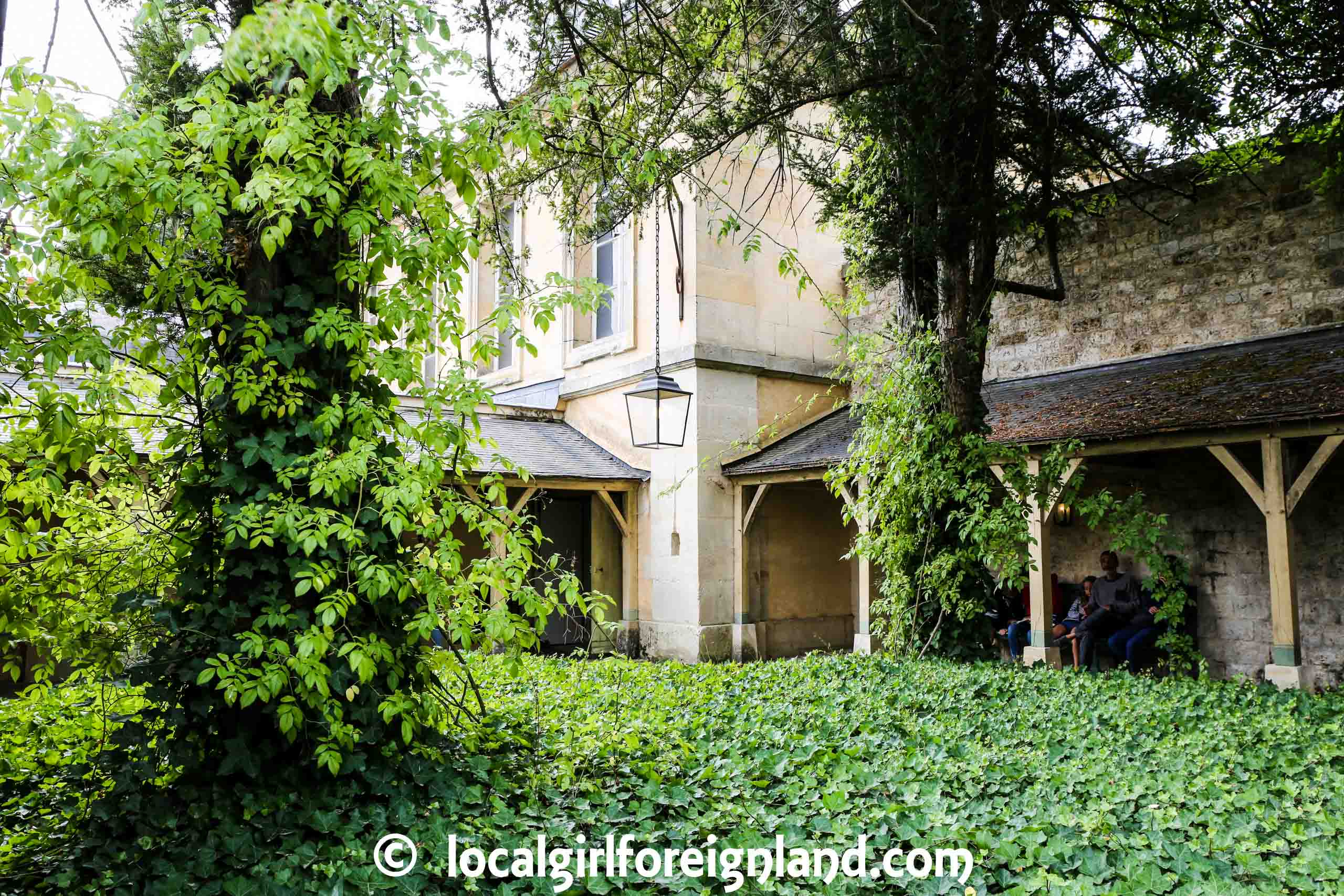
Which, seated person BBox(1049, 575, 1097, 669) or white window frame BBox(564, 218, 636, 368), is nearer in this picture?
seated person BBox(1049, 575, 1097, 669)

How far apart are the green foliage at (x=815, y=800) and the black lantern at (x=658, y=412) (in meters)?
4.39

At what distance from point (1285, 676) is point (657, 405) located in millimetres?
5260

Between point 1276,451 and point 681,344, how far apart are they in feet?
18.3

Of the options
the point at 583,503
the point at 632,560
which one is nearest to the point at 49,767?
the point at 632,560

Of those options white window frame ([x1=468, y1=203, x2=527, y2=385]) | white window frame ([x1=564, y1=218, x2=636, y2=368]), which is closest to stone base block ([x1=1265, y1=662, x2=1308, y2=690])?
white window frame ([x1=564, y1=218, x2=636, y2=368])

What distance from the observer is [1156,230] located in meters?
8.17

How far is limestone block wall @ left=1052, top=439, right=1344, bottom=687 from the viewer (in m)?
7.17

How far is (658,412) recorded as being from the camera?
8375 millimetres

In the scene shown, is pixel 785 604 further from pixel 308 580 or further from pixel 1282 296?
pixel 308 580

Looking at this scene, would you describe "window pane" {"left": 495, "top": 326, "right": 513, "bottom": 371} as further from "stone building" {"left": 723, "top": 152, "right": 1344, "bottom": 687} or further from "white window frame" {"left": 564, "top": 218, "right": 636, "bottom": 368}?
"stone building" {"left": 723, "top": 152, "right": 1344, "bottom": 687}

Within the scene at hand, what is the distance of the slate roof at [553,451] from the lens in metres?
9.58

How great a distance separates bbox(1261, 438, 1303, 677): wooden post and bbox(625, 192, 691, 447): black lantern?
4.71 metres

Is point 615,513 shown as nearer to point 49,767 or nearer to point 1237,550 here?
point 1237,550

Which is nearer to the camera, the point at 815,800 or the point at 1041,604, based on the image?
the point at 815,800
